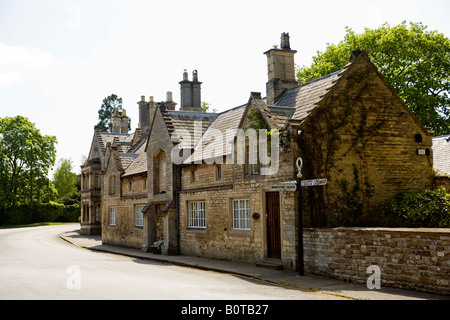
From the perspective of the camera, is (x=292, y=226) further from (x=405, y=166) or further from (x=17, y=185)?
(x=17, y=185)

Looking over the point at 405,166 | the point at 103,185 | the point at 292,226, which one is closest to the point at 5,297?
the point at 292,226

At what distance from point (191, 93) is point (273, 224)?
56.1ft

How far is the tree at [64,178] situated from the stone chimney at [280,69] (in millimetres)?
67296

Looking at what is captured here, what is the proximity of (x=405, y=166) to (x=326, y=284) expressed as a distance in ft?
22.2

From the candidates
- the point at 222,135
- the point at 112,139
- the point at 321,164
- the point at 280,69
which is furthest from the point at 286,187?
the point at 112,139

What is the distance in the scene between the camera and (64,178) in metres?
85.2

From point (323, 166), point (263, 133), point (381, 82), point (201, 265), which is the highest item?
point (381, 82)

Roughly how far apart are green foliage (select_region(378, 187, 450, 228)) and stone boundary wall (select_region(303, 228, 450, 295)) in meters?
3.31

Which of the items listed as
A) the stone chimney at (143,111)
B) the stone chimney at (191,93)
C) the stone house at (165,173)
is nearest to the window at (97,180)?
the stone chimney at (143,111)

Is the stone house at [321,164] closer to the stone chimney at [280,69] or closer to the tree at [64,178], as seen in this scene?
the stone chimney at [280,69]

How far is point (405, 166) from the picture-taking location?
17391mm

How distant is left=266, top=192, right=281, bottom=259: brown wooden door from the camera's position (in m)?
16.9

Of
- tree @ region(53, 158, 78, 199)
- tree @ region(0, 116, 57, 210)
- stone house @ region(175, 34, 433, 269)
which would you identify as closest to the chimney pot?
stone house @ region(175, 34, 433, 269)

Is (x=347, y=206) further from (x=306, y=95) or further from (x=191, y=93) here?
(x=191, y=93)
